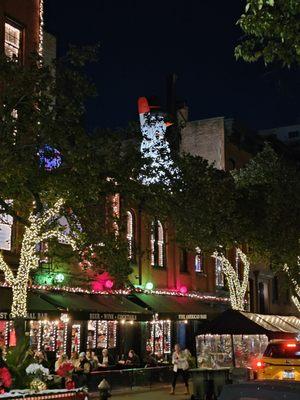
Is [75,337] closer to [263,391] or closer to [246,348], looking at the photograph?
[246,348]

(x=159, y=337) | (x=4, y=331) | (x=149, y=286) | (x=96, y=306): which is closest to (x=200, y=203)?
(x=96, y=306)

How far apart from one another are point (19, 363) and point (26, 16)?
17.3m

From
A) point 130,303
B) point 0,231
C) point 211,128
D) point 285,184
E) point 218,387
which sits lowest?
point 218,387

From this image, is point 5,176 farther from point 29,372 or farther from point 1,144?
point 29,372

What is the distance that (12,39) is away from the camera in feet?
83.3

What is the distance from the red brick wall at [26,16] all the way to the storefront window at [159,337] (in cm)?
1343

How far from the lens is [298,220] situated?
28.1 meters

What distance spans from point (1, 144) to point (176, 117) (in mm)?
24588

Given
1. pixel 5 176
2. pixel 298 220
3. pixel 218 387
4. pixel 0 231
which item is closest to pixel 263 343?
pixel 298 220

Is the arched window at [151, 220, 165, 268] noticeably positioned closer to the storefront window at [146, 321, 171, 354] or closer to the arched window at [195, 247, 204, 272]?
the storefront window at [146, 321, 171, 354]

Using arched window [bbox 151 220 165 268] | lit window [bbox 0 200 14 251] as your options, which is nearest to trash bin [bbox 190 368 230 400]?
lit window [bbox 0 200 14 251]

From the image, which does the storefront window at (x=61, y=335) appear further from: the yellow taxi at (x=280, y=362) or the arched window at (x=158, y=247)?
the yellow taxi at (x=280, y=362)

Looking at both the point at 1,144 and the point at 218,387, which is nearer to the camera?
the point at 1,144

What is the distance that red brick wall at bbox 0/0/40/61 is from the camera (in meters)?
25.2
